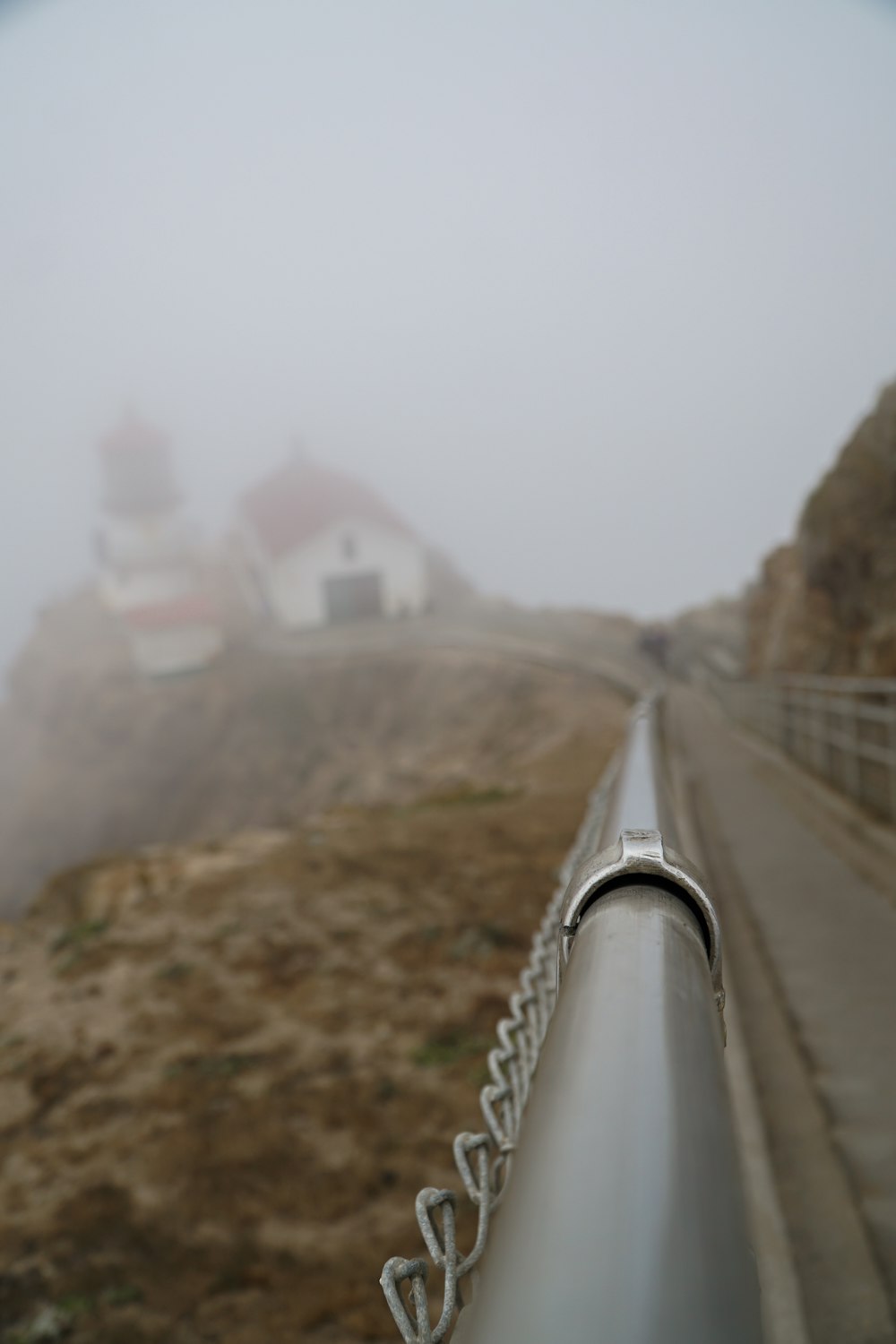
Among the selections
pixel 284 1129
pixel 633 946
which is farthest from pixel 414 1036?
pixel 633 946

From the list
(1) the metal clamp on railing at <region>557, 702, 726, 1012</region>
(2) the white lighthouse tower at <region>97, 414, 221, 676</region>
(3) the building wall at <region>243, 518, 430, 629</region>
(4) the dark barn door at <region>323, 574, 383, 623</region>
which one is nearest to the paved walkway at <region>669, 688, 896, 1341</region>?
(1) the metal clamp on railing at <region>557, 702, 726, 1012</region>

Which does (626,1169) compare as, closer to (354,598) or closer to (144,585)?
(354,598)

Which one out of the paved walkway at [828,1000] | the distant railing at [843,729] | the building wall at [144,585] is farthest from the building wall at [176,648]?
the paved walkway at [828,1000]

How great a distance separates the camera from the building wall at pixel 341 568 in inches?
1875

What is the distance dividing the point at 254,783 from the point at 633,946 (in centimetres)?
3795

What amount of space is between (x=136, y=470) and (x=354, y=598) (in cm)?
1805

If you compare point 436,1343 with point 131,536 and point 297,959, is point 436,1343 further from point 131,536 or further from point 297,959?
point 131,536

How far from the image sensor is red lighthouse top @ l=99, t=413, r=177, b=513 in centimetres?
5772

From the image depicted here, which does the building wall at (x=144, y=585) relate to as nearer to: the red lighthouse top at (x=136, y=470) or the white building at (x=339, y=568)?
the red lighthouse top at (x=136, y=470)

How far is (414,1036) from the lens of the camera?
684cm

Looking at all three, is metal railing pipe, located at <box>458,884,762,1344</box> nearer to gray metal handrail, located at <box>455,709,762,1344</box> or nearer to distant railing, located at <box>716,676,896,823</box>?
gray metal handrail, located at <box>455,709,762,1344</box>

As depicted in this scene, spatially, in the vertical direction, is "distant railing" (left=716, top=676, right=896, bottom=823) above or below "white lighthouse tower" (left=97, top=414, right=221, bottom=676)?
below

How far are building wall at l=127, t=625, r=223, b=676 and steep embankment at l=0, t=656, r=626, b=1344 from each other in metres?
35.6

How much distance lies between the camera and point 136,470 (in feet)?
190
